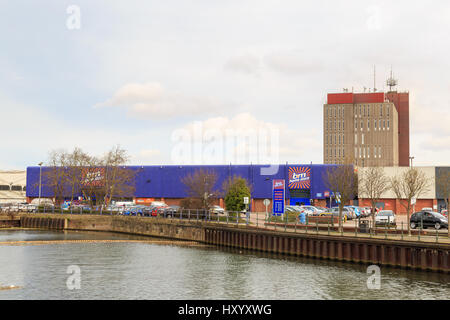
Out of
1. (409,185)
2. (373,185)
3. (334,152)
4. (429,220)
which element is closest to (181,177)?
(373,185)

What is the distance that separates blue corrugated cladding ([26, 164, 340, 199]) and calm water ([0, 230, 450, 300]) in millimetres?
47940

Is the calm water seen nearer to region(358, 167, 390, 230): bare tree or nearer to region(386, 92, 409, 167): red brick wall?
region(358, 167, 390, 230): bare tree

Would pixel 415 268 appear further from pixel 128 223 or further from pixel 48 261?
pixel 128 223

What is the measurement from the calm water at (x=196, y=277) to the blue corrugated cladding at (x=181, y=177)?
47.9 metres

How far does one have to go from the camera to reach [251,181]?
312 feet

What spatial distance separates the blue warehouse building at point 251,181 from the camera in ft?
305

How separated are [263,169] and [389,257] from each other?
195 feet

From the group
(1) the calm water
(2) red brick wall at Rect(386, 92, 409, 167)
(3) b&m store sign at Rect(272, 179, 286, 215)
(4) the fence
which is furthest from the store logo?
(2) red brick wall at Rect(386, 92, 409, 167)

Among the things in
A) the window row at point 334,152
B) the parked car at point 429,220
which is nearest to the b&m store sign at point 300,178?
the parked car at point 429,220

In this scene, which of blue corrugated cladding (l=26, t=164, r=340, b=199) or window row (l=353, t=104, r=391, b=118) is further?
window row (l=353, t=104, r=391, b=118)

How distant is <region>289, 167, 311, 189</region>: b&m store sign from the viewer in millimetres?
93375

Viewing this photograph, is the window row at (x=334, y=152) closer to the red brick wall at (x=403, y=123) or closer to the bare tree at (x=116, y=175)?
the red brick wall at (x=403, y=123)

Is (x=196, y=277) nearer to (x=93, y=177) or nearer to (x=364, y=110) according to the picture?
(x=93, y=177)

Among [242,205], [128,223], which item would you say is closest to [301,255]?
[242,205]
